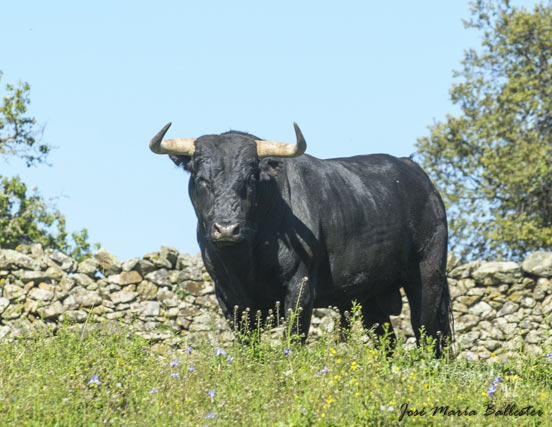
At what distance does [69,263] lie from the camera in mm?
14508

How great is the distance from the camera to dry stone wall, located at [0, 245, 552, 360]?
1393 cm

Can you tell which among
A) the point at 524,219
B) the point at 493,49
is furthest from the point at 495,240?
the point at 493,49

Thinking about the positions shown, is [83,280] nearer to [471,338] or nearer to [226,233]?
[471,338]

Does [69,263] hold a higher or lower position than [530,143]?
lower

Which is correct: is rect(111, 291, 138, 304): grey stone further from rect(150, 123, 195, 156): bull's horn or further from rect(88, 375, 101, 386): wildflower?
rect(88, 375, 101, 386): wildflower

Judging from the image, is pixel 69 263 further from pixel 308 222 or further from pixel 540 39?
pixel 540 39

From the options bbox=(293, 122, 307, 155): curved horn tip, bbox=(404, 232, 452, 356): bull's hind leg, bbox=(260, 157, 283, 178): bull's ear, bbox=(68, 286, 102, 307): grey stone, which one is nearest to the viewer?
bbox=(293, 122, 307, 155): curved horn tip

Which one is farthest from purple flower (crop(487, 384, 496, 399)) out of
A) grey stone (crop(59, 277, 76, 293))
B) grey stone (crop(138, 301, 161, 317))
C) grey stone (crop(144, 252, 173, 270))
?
grey stone (crop(59, 277, 76, 293))

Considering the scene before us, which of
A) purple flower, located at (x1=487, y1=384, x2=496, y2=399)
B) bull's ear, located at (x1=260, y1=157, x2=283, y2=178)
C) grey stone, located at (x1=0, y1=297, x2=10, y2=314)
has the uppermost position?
grey stone, located at (x1=0, y1=297, x2=10, y2=314)

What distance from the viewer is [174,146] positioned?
809cm

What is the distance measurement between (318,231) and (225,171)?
1047 millimetres

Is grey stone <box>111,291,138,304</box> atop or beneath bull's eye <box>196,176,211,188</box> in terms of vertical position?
atop

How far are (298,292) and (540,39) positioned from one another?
18.8 metres

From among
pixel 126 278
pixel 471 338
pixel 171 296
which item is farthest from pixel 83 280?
pixel 471 338
